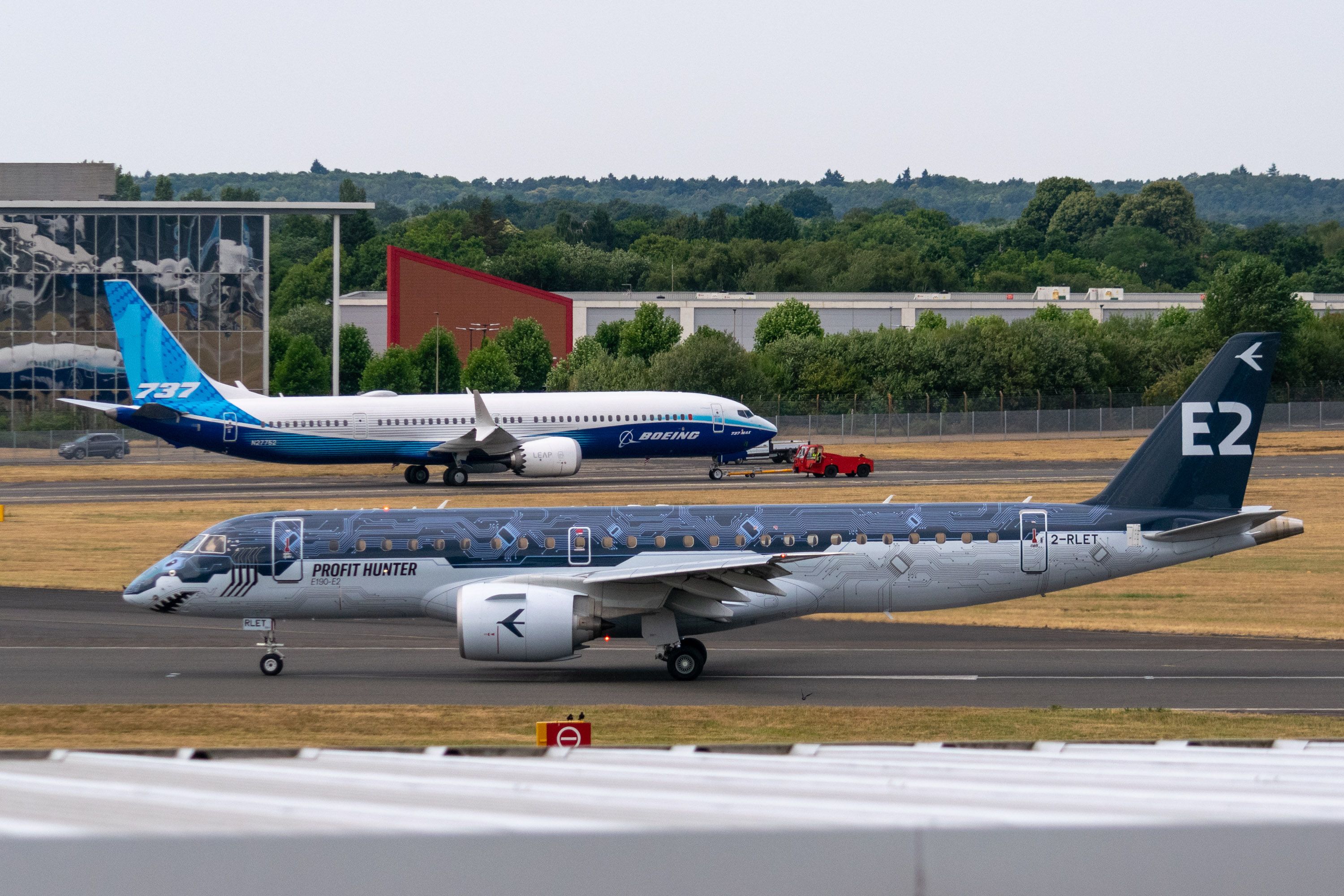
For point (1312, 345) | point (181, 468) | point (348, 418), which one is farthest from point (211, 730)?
point (1312, 345)

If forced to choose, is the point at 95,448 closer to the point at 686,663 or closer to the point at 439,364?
the point at 439,364

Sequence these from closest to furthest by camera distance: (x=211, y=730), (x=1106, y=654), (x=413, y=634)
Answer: (x=211, y=730), (x=1106, y=654), (x=413, y=634)

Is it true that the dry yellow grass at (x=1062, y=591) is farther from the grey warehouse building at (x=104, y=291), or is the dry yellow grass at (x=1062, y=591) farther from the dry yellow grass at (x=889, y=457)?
the grey warehouse building at (x=104, y=291)

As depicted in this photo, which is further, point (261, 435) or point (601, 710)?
point (261, 435)

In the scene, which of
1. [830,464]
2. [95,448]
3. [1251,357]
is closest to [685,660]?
[1251,357]

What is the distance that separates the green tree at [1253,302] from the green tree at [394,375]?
64.6m

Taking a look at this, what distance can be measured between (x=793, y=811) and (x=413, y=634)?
28.7 m

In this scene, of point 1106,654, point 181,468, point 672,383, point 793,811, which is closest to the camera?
point 793,811

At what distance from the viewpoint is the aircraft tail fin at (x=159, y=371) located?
66.4m

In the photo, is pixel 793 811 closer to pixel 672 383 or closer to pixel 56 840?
pixel 56 840

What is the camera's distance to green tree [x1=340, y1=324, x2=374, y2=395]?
134 meters

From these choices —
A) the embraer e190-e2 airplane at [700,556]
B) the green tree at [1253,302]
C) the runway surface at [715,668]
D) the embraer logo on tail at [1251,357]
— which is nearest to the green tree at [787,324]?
the green tree at [1253,302]

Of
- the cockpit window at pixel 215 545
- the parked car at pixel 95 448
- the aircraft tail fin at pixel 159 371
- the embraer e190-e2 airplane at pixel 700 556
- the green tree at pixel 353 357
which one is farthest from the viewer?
the green tree at pixel 353 357

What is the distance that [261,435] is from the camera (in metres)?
66.6
